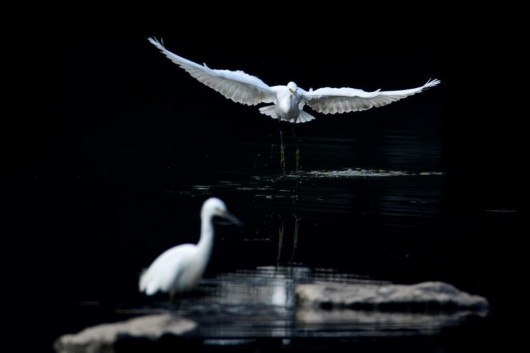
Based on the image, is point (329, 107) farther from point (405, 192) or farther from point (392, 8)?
point (392, 8)

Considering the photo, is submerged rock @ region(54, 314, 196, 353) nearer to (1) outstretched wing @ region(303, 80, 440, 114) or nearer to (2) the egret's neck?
(2) the egret's neck

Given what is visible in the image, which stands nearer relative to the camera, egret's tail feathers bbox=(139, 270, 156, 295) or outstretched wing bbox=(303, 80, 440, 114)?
egret's tail feathers bbox=(139, 270, 156, 295)

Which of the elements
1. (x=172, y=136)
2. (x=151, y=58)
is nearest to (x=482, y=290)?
(x=172, y=136)

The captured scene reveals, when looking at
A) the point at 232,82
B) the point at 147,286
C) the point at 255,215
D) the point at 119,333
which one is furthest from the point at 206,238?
the point at 232,82

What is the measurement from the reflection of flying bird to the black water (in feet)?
2.18

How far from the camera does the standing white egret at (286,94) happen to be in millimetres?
14727

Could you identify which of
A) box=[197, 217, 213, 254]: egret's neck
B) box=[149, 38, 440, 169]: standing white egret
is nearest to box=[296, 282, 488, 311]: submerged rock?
box=[197, 217, 213, 254]: egret's neck

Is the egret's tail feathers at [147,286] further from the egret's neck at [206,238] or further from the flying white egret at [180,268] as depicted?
the egret's neck at [206,238]

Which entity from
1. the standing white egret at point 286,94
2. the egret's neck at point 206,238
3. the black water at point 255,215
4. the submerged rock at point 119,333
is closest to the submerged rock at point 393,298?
the black water at point 255,215

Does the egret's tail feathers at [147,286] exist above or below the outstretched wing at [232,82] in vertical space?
below

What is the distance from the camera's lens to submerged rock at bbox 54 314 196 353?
7062 mm

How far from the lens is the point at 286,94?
592 inches

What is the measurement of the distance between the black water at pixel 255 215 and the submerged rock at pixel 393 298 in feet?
0.42

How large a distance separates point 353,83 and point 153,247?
48.3 ft
